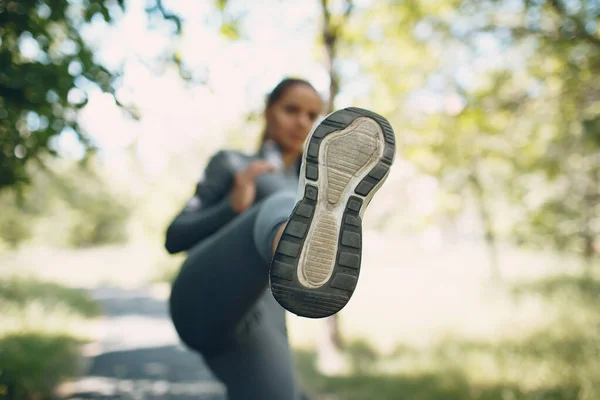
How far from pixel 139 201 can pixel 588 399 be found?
2058cm

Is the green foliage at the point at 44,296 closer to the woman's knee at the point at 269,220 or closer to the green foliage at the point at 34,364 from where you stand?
the green foliage at the point at 34,364

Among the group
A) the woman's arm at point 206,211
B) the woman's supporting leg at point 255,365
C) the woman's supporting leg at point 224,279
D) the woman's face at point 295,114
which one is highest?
the woman's face at point 295,114

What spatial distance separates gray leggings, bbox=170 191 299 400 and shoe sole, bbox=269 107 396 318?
0.09 meters

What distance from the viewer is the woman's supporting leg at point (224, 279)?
138cm

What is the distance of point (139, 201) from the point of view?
21.7 m

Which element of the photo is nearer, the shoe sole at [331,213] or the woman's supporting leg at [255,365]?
the shoe sole at [331,213]

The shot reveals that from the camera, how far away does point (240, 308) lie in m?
1.49

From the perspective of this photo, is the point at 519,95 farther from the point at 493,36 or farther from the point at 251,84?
the point at 251,84

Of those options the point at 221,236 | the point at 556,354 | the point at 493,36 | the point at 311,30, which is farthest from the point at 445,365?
the point at 311,30

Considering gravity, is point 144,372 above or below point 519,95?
below

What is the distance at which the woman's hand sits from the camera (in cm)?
167

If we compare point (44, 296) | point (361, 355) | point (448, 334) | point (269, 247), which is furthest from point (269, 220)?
point (44, 296)

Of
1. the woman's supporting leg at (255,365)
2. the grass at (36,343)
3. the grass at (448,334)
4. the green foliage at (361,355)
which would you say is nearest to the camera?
the woman's supporting leg at (255,365)

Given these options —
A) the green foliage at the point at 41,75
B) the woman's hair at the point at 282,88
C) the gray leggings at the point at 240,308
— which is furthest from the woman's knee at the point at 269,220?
the green foliage at the point at 41,75
